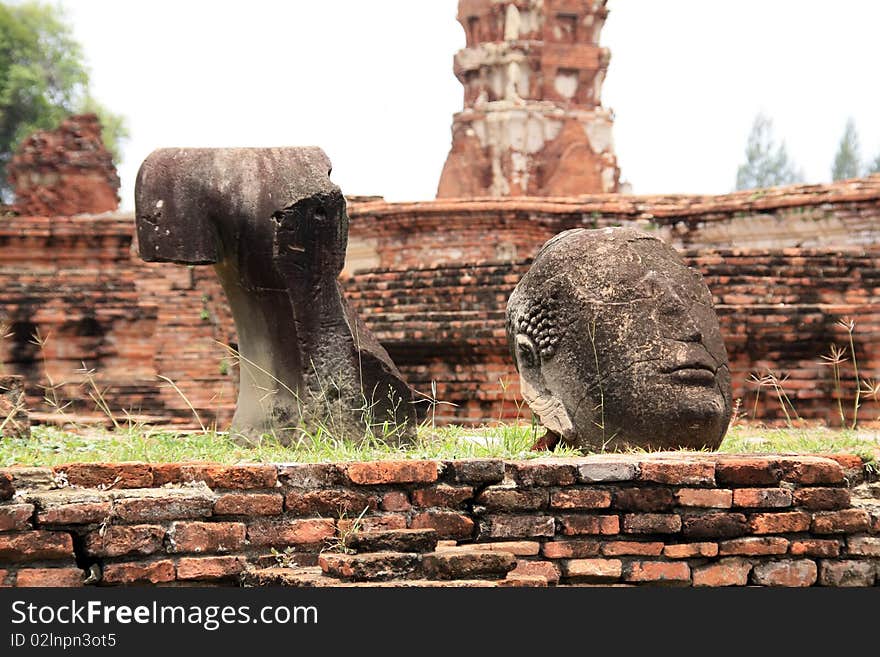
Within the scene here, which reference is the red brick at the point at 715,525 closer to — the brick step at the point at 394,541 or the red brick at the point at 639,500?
the red brick at the point at 639,500

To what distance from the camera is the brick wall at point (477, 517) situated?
160 inches

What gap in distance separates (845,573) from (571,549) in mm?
962

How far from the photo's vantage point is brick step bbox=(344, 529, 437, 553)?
4.14 metres

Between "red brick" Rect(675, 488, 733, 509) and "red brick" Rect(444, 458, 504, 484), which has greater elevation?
"red brick" Rect(444, 458, 504, 484)

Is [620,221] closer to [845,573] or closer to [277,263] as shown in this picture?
[277,263]

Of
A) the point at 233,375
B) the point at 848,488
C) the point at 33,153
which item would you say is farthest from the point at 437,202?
the point at 848,488

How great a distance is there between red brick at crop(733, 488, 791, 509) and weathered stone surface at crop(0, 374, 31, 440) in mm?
3003

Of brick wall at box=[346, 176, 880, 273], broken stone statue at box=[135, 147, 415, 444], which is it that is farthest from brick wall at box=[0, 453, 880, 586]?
brick wall at box=[346, 176, 880, 273]

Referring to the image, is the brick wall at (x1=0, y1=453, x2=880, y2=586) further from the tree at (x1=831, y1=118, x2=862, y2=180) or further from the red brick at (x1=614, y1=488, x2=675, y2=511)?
the tree at (x1=831, y1=118, x2=862, y2=180)

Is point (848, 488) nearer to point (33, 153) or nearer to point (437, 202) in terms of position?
point (437, 202)

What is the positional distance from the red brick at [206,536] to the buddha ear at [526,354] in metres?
1.57

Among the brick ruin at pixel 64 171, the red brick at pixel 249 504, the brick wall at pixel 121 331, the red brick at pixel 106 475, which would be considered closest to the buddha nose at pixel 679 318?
the red brick at pixel 249 504

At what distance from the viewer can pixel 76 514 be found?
4043 mm

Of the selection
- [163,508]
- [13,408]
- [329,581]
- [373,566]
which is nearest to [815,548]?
[373,566]
